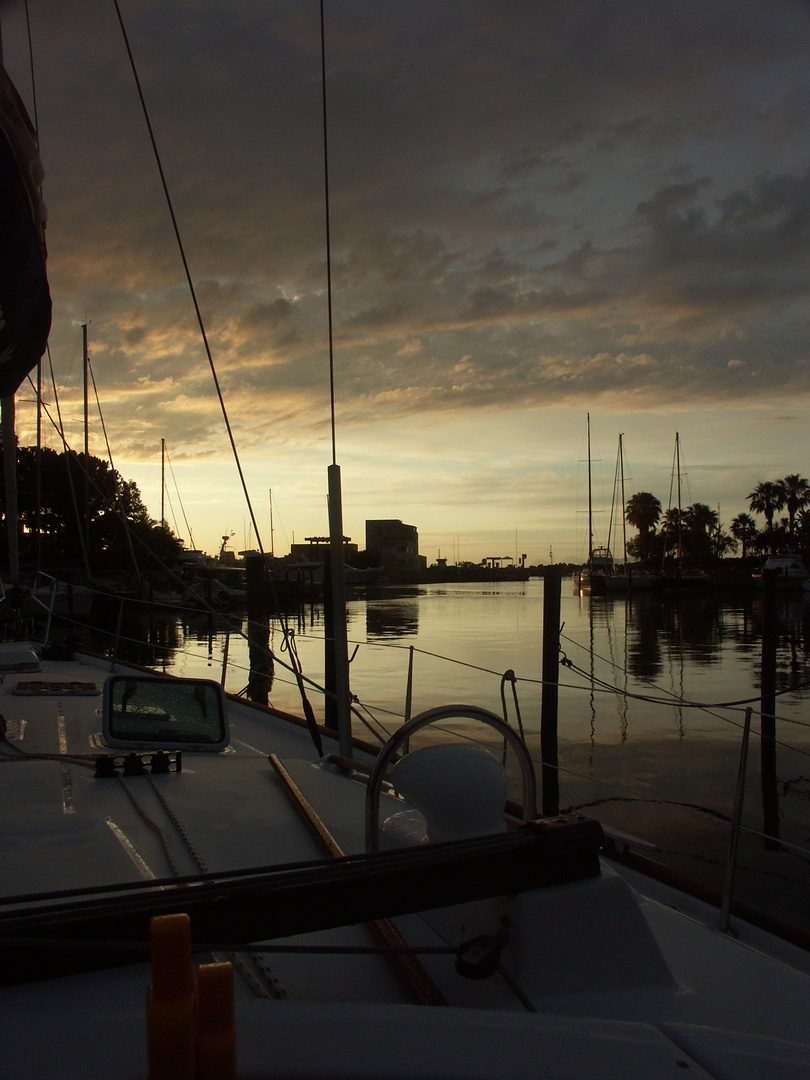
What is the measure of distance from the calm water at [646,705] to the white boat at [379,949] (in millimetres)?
853

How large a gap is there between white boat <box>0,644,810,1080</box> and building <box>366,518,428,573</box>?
455 ft

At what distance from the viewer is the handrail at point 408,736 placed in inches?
90.2

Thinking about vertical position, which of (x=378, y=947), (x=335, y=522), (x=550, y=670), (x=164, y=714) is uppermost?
(x=335, y=522)

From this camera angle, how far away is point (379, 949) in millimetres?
1711

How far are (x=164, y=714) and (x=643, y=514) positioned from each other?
81096mm

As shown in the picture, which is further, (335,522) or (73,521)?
(73,521)

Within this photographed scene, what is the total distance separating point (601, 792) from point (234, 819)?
651 centimetres

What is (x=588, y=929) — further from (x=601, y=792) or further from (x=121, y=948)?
Answer: (x=601, y=792)

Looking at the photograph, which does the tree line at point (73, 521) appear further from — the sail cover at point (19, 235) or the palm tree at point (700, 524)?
the palm tree at point (700, 524)

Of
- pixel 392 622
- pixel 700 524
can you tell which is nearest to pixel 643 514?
pixel 700 524

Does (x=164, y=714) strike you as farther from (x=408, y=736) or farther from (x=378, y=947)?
(x=378, y=947)

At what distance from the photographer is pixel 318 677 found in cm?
1877

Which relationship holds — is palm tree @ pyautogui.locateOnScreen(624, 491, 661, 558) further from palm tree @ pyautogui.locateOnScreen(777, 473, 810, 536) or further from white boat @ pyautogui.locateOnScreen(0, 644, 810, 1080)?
white boat @ pyautogui.locateOnScreen(0, 644, 810, 1080)

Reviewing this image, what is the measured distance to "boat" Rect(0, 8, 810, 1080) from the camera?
4.66 feet
